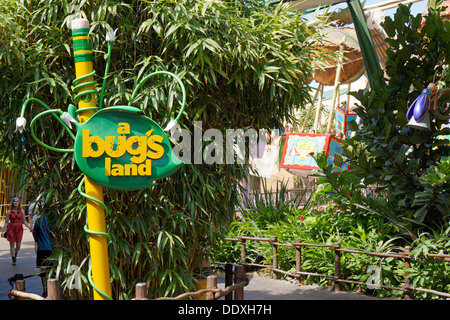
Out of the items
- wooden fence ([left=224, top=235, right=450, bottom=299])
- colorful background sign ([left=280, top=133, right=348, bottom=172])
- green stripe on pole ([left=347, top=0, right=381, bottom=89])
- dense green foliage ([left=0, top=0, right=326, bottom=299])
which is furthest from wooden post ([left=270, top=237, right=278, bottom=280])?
colorful background sign ([left=280, top=133, right=348, bottom=172])

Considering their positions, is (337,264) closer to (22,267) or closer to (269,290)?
(269,290)

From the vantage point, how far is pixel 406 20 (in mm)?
5930

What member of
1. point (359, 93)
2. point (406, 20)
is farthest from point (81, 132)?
point (406, 20)

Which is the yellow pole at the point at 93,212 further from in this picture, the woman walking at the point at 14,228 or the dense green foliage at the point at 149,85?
the woman walking at the point at 14,228

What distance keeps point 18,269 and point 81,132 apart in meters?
5.67

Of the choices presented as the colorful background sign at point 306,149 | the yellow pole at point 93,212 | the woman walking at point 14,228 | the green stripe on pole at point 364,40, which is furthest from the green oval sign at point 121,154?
the colorful background sign at point 306,149

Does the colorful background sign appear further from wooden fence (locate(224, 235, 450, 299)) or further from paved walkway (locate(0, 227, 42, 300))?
paved walkway (locate(0, 227, 42, 300))

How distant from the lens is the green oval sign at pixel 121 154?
9.53 ft

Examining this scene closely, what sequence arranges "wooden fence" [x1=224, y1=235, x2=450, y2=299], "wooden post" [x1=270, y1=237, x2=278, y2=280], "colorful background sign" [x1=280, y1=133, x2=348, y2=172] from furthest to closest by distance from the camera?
"colorful background sign" [x1=280, y1=133, x2=348, y2=172], "wooden post" [x1=270, y1=237, x2=278, y2=280], "wooden fence" [x1=224, y1=235, x2=450, y2=299]

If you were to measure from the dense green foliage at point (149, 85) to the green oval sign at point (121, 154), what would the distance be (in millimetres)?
528

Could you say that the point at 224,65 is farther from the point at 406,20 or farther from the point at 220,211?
the point at 406,20

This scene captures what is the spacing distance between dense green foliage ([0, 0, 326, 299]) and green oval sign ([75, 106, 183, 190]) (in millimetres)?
528

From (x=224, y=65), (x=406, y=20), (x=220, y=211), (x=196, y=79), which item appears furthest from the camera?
(x=406, y=20)

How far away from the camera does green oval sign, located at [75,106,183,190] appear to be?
114 inches
